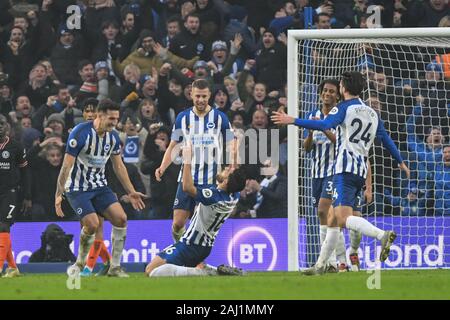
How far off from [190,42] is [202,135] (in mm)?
4626

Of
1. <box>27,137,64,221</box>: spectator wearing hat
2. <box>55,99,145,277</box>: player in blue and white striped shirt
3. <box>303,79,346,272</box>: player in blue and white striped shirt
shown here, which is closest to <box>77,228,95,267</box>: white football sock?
<box>55,99,145,277</box>: player in blue and white striped shirt

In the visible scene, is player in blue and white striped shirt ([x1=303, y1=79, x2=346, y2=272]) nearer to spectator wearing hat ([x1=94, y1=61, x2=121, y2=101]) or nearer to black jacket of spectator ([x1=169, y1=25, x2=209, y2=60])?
black jacket of spectator ([x1=169, y1=25, x2=209, y2=60])

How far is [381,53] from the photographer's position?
16.9 meters

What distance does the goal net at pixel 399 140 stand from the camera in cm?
1515

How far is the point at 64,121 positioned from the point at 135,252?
2693mm

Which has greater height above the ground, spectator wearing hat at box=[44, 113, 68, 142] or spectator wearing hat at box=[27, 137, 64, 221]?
spectator wearing hat at box=[44, 113, 68, 142]

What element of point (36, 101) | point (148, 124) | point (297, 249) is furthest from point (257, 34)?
point (297, 249)

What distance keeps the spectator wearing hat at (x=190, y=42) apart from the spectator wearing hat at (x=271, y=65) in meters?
0.91

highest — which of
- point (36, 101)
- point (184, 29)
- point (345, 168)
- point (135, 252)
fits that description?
point (184, 29)

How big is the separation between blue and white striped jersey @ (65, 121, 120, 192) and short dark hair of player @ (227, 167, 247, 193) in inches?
80.7

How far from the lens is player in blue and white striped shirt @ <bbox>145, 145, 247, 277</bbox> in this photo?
1156 centimetres

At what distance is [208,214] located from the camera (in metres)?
11.7

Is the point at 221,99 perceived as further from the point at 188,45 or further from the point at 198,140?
the point at 198,140

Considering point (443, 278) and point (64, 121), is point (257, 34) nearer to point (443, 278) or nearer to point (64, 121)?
point (64, 121)
